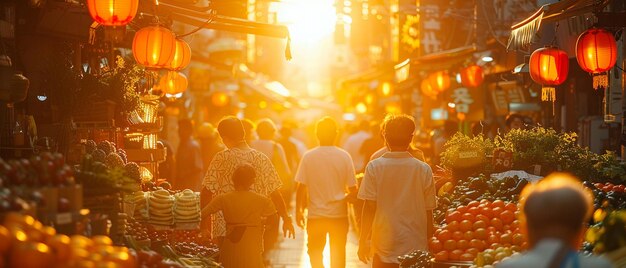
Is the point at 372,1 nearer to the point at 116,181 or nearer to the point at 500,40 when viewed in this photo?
the point at 500,40

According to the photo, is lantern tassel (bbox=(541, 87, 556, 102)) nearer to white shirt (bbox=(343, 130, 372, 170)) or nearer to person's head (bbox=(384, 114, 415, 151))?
white shirt (bbox=(343, 130, 372, 170))

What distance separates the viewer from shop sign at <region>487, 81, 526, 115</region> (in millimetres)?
24587

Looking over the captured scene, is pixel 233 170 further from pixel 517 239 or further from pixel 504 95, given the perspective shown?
pixel 504 95

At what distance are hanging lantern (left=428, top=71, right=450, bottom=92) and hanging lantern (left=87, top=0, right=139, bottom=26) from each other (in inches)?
652

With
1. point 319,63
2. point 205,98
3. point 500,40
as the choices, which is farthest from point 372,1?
point 319,63

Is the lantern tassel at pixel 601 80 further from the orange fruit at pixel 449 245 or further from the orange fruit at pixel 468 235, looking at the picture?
the orange fruit at pixel 449 245

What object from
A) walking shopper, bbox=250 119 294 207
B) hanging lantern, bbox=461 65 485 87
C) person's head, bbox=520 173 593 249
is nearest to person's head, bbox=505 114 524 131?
walking shopper, bbox=250 119 294 207

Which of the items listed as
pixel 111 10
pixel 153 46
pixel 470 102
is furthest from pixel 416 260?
pixel 470 102

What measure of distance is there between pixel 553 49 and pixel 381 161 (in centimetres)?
692

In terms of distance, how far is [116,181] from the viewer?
286 inches

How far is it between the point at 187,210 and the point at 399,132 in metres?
2.44

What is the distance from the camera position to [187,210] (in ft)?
32.2

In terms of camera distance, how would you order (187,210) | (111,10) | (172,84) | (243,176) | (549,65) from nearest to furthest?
(243,176), (187,210), (111,10), (549,65), (172,84)

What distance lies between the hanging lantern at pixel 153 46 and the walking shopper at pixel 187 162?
15.2 ft
